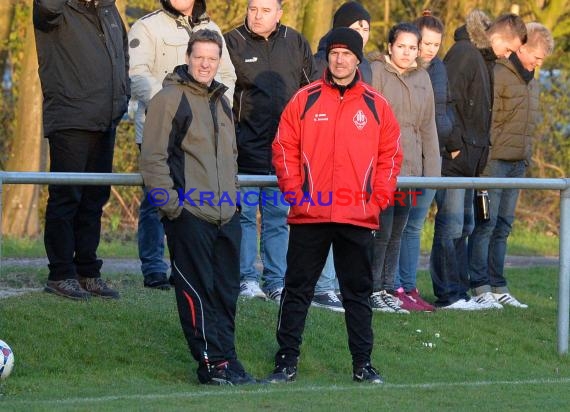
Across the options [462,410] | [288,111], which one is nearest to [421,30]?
[288,111]

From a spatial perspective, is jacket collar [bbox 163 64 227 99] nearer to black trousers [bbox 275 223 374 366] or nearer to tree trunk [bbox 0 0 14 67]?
black trousers [bbox 275 223 374 366]

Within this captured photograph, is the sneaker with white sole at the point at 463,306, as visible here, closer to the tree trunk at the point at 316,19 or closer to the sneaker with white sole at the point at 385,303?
the sneaker with white sole at the point at 385,303

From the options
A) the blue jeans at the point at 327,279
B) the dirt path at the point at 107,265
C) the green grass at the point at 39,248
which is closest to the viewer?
the dirt path at the point at 107,265

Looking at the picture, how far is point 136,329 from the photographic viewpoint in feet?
27.6

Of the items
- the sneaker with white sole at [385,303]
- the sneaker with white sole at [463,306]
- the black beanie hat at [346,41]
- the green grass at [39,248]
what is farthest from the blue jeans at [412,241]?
the green grass at [39,248]

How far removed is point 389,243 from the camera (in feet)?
32.5

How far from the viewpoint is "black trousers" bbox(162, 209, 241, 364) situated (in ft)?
24.4

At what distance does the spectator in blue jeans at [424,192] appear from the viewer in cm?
1012

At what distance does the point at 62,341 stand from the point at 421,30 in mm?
4012

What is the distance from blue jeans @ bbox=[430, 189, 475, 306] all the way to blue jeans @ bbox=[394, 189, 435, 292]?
272 mm

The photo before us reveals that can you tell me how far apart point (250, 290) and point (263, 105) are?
140cm

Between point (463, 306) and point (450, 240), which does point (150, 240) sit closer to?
point (450, 240)

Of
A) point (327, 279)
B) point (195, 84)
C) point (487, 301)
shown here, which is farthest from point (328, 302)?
point (195, 84)

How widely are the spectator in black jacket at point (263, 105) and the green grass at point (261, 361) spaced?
0.50m
